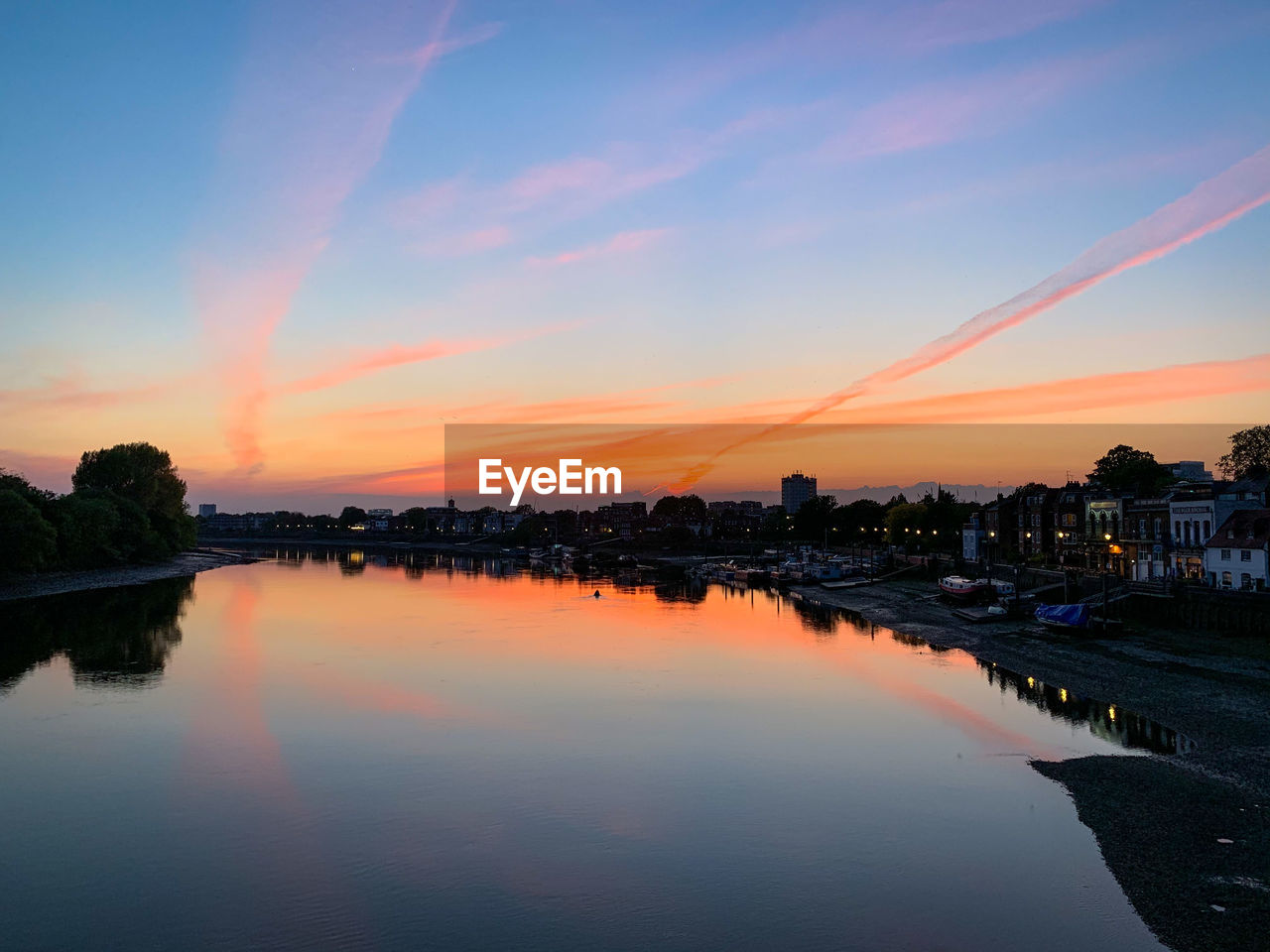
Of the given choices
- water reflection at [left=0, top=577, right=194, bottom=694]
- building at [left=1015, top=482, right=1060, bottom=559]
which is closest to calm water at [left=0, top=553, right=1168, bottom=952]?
water reflection at [left=0, top=577, right=194, bottom=694]

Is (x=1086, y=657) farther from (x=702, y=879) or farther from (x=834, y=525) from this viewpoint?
(x=834, y=525)

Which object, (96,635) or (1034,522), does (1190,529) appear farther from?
(96,635)

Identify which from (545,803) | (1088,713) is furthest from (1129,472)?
(545,803)

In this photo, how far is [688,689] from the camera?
42.2 m

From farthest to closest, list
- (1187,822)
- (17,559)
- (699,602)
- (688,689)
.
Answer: (699,602) → (17,559) → (688,689) → (1187,822)

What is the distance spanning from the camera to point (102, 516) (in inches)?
4203

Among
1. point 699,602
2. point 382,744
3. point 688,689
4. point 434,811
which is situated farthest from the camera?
point 699,602

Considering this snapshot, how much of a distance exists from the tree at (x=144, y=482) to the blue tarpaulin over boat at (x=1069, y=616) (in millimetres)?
120054

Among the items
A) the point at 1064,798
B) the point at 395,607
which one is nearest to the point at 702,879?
the point at 1064,798

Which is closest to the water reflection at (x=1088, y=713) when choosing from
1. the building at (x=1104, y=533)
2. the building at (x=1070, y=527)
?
the building at (x=1104, y=533)

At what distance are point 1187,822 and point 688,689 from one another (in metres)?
23.1

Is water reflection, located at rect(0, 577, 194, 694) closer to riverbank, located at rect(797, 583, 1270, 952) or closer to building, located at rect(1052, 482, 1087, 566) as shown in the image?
riverbank, located at rect(797, 583, 1270, 952)

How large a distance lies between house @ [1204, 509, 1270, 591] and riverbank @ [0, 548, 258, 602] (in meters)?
97.1

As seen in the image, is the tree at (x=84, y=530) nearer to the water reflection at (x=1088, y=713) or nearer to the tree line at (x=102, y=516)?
the tree line at (x=102, y=516)
